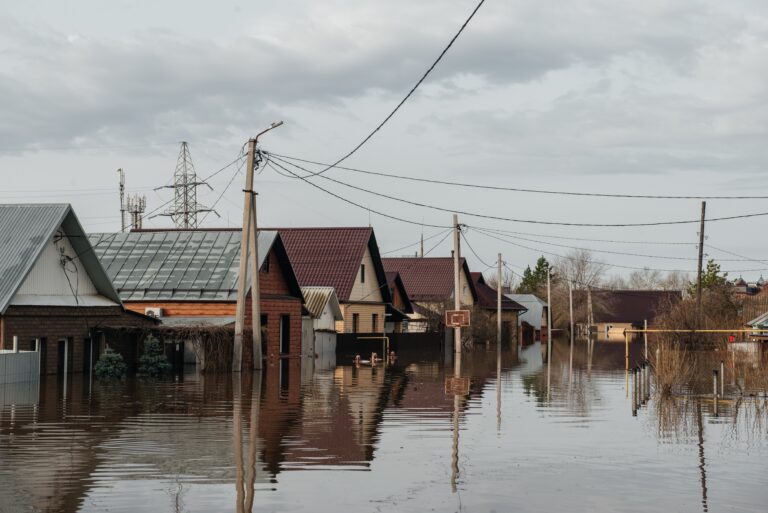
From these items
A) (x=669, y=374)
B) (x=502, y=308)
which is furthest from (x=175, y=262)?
(x=502, y=308)

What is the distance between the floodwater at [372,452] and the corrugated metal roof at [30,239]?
18.6ft

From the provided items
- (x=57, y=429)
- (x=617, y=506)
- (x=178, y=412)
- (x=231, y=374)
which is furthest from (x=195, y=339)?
(x=617, y=506)

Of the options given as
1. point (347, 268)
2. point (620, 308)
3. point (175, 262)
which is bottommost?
point (175, 262)

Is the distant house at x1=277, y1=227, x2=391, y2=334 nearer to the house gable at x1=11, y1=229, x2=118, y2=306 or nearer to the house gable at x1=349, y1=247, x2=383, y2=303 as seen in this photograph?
the house gable at x1=349, y1=247, x2=383, y2=303

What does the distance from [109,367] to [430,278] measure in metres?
45.9

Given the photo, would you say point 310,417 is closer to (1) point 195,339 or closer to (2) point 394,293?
(1) point 195,339

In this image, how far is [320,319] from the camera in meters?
50.5

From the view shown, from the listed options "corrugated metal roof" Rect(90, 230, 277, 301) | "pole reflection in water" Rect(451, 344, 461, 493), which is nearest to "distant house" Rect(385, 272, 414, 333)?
"corrugated metal roof" Rect(90, 230, 277, 301)

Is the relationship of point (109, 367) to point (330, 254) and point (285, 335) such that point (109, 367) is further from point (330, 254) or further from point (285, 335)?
point (330, 254)

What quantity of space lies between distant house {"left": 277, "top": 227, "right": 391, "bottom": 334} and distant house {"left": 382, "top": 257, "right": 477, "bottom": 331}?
13183 millimetres

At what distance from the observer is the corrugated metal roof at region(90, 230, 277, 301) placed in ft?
133

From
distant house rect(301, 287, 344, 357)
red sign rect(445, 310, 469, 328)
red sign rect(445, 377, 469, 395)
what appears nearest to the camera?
red sign rect(445, 377, 469, 395)

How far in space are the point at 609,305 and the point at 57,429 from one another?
115744 mm

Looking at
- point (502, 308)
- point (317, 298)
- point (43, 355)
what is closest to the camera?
point (43, 355)
